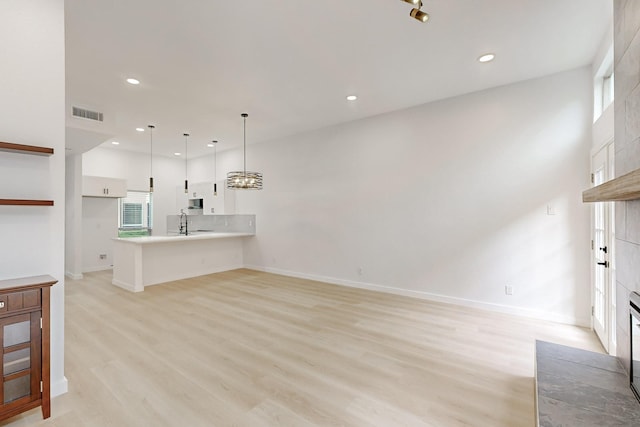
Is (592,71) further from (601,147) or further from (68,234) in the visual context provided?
(68,234)

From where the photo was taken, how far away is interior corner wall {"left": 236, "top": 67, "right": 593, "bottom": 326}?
3572 mm

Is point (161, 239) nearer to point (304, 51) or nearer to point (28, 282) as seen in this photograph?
point (28, 282)

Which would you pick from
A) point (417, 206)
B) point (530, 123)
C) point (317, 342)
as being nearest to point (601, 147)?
point (530, 123)

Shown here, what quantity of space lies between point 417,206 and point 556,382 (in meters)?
3.17

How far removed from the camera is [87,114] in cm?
484

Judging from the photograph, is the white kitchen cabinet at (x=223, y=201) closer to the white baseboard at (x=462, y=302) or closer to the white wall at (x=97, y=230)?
A: the white wall at (x=97, y=230)

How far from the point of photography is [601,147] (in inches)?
119

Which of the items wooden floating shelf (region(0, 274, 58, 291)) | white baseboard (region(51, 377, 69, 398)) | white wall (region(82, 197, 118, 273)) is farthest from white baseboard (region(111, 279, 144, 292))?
wooden floating shelf (region(0, 274, 58, 291))

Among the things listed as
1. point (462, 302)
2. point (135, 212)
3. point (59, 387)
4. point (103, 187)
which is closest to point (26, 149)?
point (59, 387)

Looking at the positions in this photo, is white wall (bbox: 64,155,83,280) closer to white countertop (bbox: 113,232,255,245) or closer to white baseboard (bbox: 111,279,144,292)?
white countertop (bbox: 113,232,255,245)

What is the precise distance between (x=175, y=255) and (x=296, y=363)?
4.41 metres

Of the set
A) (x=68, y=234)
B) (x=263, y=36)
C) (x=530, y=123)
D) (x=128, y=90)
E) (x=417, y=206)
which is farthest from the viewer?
(x=68, y=234)

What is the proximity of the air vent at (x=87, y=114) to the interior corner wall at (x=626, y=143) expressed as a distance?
6.46 meters

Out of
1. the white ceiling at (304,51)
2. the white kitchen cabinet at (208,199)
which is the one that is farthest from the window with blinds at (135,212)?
the white ceiling at (304,51)
